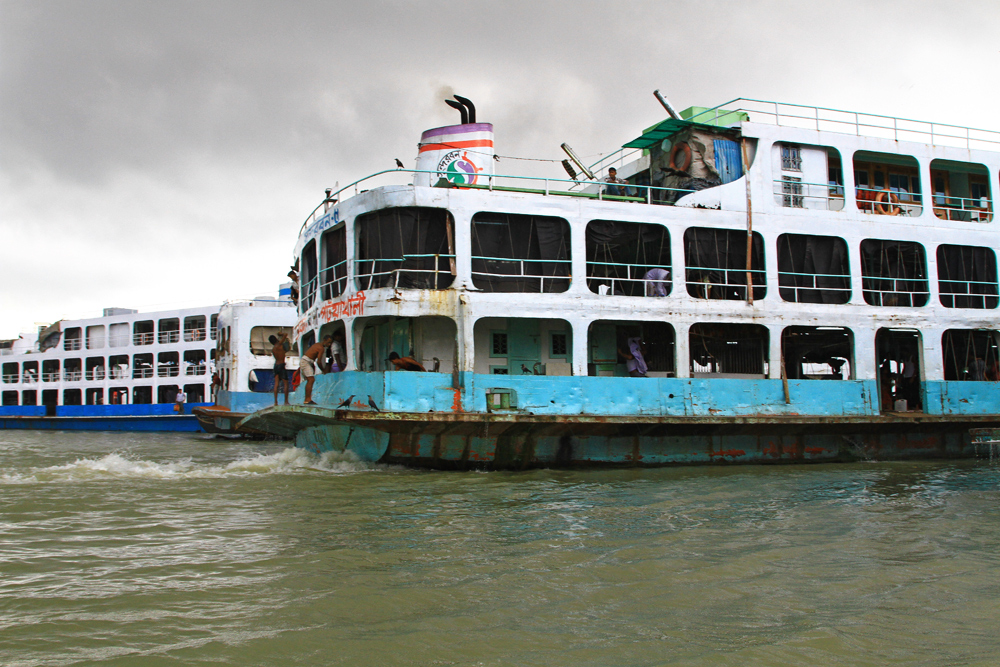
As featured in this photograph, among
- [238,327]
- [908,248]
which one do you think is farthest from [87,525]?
[238,327]

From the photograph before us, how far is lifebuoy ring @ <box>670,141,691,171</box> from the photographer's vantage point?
1391cm

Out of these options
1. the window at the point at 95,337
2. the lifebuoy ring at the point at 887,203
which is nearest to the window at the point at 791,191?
the lifebuoy ring at the point at 887,203

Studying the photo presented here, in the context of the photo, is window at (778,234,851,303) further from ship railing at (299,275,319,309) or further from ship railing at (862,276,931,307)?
ship railing at (299,275,319,309)

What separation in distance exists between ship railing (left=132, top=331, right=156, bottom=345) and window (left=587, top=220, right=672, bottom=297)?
102 feet

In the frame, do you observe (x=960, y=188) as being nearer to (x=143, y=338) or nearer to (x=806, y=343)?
(x=806, y=343)

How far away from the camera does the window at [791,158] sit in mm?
14165

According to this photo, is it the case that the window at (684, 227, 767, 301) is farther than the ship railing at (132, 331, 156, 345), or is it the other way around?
the ship railing at (132, 331, 156, 345)

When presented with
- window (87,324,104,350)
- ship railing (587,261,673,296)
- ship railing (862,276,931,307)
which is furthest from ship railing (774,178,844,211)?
window (87,324,104,350)

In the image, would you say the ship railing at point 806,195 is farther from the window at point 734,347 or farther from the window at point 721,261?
the window at point 734,347

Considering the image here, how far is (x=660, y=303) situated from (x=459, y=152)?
448 cm

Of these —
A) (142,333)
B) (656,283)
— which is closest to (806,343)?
(656,283)

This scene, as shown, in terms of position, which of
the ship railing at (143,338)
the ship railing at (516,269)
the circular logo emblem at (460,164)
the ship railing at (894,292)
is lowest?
the ship railing at (894,292)

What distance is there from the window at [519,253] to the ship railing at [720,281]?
2312 mm

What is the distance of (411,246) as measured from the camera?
38.1 feet
